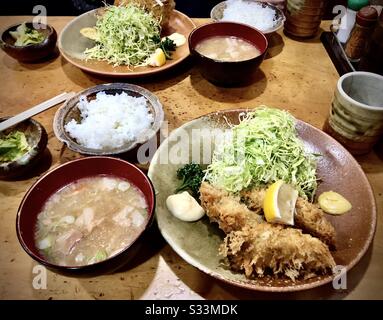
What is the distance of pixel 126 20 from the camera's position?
284 cm

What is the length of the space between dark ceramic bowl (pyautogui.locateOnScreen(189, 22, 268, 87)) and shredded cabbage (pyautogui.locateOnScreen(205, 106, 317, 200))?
0.61 meters

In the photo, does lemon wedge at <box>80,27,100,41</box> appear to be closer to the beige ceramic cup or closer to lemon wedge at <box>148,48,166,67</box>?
lemon wedge at <box>148,48,166,67</box>

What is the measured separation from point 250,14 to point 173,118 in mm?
1468

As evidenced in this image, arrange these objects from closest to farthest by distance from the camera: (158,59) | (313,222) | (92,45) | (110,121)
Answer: (313,222)
(110,121)
(158,59)
(92,45)

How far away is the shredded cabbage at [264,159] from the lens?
1.87 m

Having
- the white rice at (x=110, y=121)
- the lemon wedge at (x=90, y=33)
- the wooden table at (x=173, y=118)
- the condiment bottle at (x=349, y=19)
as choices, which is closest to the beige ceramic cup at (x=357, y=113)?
the wooden table at (x=173, y=118)

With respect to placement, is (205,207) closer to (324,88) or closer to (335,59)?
(324,88)

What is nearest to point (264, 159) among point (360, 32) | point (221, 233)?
point (221, 233)

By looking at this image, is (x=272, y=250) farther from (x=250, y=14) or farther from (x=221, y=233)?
(x=250, y=14)

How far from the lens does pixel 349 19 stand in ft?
9.43

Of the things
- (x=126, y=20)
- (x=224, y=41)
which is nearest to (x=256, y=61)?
(x=224, y=41)

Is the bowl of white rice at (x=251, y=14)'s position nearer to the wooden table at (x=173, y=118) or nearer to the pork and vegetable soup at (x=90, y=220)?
the wooden table at (x=173, y=118)

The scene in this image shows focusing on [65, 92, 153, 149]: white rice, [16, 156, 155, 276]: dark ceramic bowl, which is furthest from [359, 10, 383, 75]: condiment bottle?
[16, 156, 155, 276]: dark ceramic bowl
